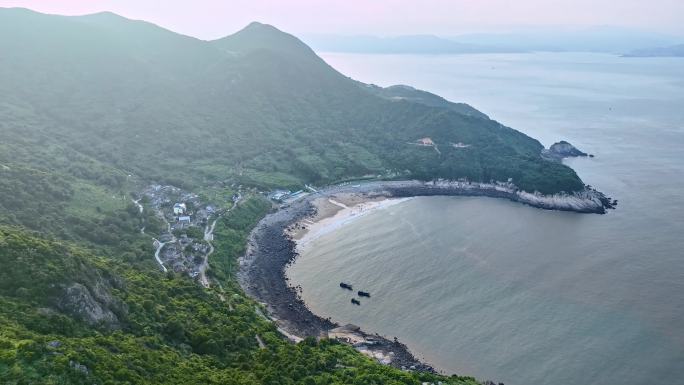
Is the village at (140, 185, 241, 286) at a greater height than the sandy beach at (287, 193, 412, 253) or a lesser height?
greater

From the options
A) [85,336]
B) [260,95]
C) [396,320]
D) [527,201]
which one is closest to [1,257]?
[85,336]

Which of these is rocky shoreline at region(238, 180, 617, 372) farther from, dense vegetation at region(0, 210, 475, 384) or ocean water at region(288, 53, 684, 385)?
dense vegetation at region(0, 210, 475, 384)

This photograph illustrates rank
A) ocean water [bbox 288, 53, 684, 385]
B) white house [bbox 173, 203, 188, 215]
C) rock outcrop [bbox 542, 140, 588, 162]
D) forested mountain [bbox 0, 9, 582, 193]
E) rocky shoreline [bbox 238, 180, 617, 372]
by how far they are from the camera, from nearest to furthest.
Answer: ocean water [bbox 288, 53, 684, 385], rocky shoreline [bbox 238, 180, 617, 372], white house [bbox 173, 203, 188, 215], forested mountain [bbox 0, 9, 582, 193], rock outcrop [bbox 542, 140, 588, 162]

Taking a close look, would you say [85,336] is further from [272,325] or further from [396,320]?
[396,320]

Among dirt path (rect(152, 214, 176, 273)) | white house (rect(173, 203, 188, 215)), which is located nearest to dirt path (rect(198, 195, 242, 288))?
dirt path (rect(152, 214, 176, 273))

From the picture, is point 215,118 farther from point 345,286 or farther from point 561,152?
point 561,152

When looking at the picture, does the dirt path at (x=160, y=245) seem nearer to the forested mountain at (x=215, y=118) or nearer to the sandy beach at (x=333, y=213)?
the sandy beach at (x=333, y=213)
